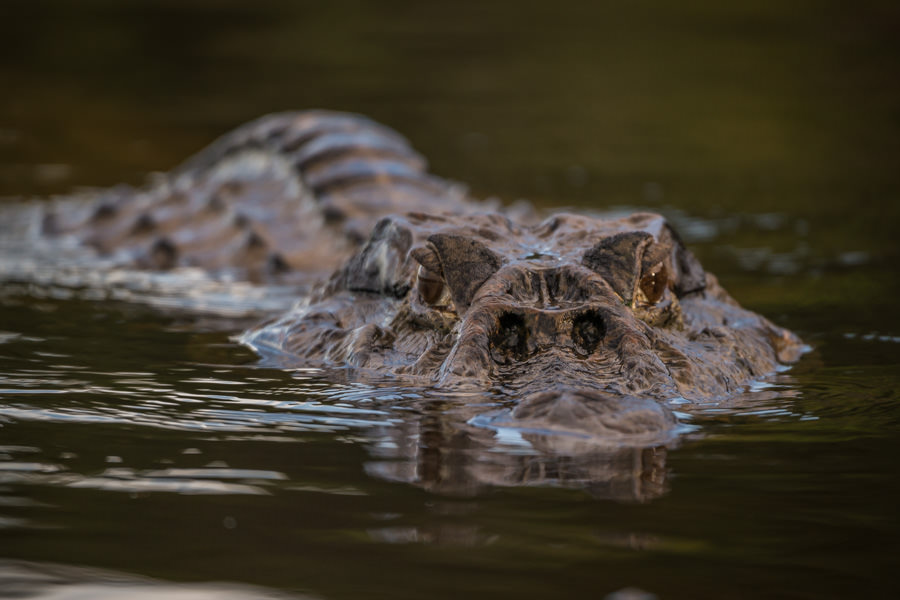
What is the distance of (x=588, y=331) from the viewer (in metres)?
3.22

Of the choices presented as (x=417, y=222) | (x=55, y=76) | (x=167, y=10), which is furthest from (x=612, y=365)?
(x=167, y=10)

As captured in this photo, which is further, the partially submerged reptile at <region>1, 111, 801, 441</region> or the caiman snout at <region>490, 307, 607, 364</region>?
the caiman snout at <region>490, 307, 607, 364</region>

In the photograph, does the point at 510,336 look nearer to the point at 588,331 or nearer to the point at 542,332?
the point at 542,332

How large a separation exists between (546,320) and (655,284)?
516 millimetres

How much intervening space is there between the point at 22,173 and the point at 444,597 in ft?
30.3

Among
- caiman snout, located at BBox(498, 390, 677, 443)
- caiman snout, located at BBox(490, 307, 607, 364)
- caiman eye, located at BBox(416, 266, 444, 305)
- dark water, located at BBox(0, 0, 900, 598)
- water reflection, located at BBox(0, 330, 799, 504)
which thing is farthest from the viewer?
caiman eye, located at BBox(416, 266, 444, 305)

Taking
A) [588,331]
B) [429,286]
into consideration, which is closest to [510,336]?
[588,331]

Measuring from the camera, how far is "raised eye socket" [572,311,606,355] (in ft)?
10.4

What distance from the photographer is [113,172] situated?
415 inches

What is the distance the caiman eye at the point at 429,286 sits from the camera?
11.5 ft

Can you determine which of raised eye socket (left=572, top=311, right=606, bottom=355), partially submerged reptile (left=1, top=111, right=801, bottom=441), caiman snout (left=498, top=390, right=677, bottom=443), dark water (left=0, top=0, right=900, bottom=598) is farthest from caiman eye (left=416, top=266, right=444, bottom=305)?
caiman snout (left=498, top=390, right=677, bottom=443)

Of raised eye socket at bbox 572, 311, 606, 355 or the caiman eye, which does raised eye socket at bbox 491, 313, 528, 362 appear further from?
the caiman eye

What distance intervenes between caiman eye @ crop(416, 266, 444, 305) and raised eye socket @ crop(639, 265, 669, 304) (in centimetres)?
57

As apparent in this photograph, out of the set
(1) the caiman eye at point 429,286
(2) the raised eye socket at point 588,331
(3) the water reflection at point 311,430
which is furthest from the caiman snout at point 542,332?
(1) the caiman eye at point 429,286
